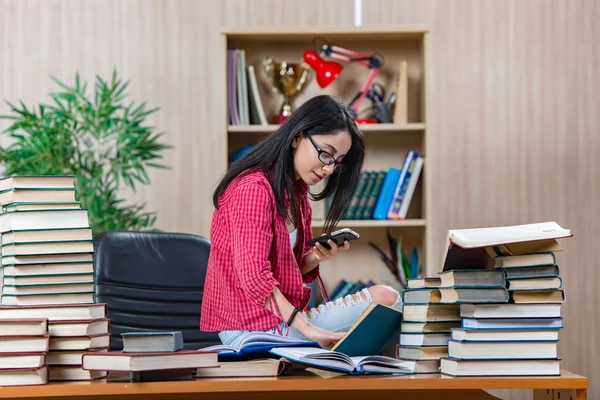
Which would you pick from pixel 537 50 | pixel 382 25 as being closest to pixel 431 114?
pixel 382 25

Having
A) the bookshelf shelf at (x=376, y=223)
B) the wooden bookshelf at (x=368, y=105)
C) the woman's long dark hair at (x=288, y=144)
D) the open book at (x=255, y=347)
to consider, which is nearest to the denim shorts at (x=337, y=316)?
the woman's long dark hair at (x=288, y=144)

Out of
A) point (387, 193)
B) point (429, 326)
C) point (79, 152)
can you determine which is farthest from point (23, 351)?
point (387, 193)

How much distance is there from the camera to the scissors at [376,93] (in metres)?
3.66

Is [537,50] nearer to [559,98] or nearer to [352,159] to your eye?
[559,98]

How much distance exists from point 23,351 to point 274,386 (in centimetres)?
44

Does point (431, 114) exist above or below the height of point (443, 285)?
above

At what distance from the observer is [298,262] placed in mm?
2264

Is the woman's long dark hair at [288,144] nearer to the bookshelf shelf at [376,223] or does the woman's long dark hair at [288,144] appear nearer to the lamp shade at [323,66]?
the bookshelf shelf at [376,223]

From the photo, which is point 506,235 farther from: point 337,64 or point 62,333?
point 337,64

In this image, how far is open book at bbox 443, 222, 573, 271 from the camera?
1347mm

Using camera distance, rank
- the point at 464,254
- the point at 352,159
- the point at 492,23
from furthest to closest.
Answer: the point at 492,23
the point at 352,159
the point at 464,254

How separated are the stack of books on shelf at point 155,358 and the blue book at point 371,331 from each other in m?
0.27

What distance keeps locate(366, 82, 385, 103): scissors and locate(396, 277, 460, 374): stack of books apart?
2233 millimetres

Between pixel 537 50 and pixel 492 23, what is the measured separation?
258mm
